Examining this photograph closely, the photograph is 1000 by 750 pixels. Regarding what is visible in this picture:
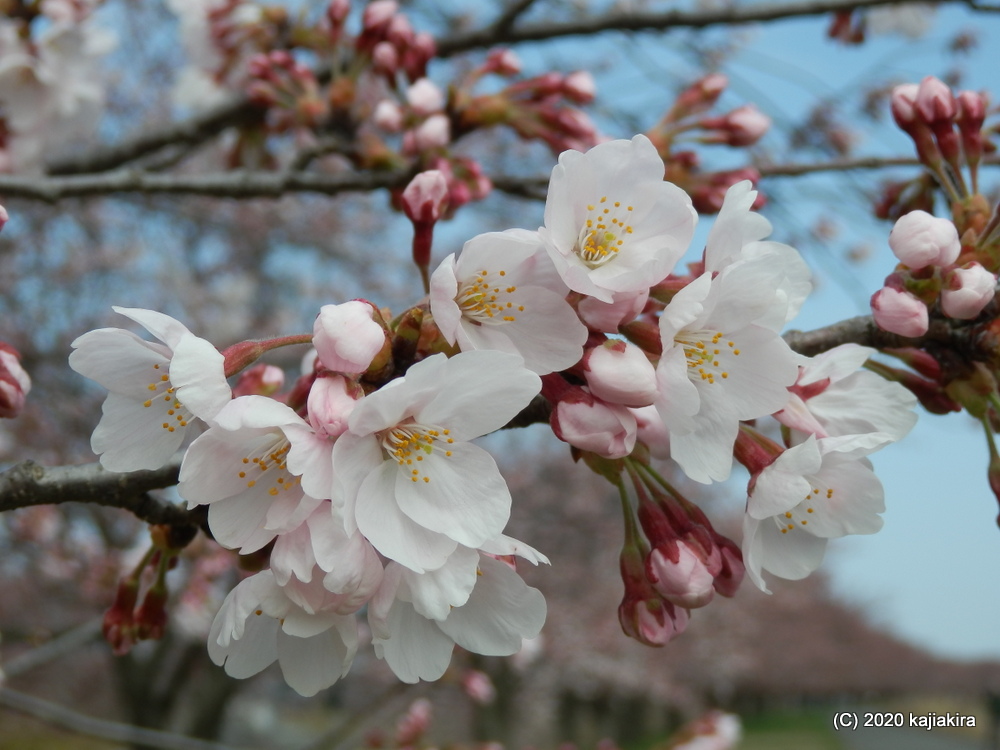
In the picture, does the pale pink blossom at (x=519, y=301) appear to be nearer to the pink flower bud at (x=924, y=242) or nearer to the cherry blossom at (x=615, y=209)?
the cherry blossom at (x=615, y=209)

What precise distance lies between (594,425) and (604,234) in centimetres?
28

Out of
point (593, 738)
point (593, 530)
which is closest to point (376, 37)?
point (593, 530)

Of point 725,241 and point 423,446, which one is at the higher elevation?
point 725,241

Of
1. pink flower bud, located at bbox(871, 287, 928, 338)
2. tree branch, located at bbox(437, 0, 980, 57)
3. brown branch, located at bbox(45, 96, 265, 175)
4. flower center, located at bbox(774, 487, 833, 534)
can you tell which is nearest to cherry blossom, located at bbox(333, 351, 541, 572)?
flower center, located at bbox(774, 487, 833, 534)

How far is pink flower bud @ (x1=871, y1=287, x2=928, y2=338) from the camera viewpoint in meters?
1.12

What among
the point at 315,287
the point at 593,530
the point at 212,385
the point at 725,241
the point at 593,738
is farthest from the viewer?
the point at 593,738

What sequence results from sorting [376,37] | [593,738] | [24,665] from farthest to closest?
[593,738] < [24,665] < [376,37]

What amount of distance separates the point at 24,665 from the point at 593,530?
1328cm

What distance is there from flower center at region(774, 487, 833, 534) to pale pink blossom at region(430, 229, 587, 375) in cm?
44

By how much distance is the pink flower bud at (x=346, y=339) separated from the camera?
866 millimetres

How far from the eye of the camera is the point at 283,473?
3.13 feet

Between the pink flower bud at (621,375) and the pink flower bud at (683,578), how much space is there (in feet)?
0.88

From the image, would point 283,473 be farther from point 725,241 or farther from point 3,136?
point 3,136

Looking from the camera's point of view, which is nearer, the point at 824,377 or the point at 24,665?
the point at 824,377
